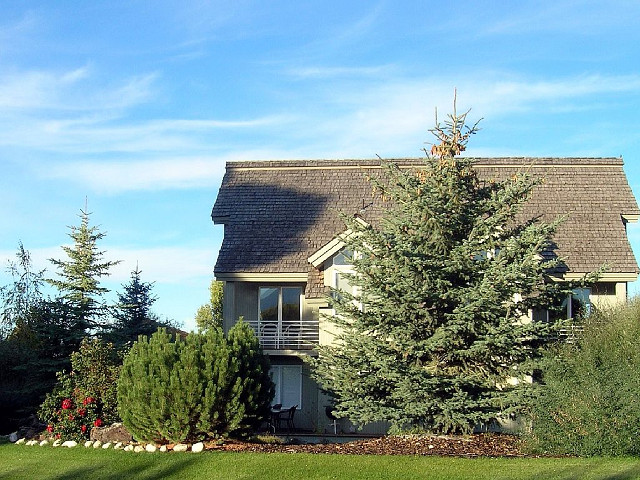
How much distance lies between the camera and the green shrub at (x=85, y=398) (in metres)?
20.9

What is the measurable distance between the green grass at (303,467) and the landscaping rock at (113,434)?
1863mm

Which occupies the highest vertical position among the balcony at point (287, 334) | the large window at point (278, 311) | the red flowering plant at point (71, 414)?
the large window at point (278, 311)

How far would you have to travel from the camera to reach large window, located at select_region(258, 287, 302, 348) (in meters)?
29.3

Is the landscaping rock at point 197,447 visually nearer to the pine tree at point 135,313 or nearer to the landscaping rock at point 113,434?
the landscaping rock at point 113,434

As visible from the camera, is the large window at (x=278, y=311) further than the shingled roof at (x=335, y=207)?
Yes

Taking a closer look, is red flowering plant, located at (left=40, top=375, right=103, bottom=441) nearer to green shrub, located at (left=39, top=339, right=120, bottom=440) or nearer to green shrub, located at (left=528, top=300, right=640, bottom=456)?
green shrub, located at (left=39, top=339, right=120, bottom=440)

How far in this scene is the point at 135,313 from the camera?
34.2 meters

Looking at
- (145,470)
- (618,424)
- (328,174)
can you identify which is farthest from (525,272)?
(328,174)

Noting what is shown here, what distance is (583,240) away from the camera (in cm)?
2853

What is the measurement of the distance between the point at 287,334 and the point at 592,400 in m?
14.3

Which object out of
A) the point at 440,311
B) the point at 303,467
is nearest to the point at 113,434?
the point at 303,467

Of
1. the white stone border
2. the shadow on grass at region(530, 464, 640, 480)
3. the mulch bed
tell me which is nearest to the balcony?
the white stone border

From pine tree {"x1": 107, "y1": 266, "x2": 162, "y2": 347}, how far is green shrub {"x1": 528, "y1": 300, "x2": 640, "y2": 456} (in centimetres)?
1857

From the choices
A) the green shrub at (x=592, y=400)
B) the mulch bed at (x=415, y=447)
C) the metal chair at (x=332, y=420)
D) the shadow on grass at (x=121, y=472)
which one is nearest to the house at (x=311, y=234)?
the metal chair at (x=332, y=420)
